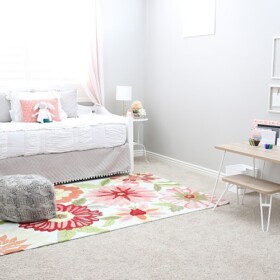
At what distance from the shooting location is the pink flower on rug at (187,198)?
3564 mm

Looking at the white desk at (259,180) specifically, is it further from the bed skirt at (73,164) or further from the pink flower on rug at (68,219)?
the bed skirt at (73,164)

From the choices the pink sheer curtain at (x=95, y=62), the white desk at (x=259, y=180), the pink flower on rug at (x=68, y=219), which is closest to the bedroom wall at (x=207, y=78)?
the white desk at (x=259, y=180)

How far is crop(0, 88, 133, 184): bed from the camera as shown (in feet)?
12.7

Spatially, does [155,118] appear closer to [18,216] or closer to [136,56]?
[136,56]

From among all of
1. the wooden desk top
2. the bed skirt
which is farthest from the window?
the wooden desk top

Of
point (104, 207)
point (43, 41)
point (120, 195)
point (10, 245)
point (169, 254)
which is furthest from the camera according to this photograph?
point (43, 41)

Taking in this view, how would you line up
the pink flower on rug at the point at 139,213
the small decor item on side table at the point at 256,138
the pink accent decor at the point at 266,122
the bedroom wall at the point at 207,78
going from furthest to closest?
the bedroom wall at the point at 207,78, the pink accent decor at the point at 266,122, the small decor item on side table at the point at 256,138, the pink flower on rug at the point at 139,213

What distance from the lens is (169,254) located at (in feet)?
8.61

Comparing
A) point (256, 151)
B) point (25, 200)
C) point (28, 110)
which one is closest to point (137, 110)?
point (28, 110)

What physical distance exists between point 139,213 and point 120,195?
0.52m

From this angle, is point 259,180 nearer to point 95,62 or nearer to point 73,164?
point 73,164

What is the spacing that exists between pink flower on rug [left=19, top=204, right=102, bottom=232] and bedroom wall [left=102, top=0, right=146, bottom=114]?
214cm

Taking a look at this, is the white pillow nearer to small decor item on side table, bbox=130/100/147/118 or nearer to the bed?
the bed

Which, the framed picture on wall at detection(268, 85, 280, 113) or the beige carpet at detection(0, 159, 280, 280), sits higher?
the framed picture on wall at detection(268, 85, 280, 113)
